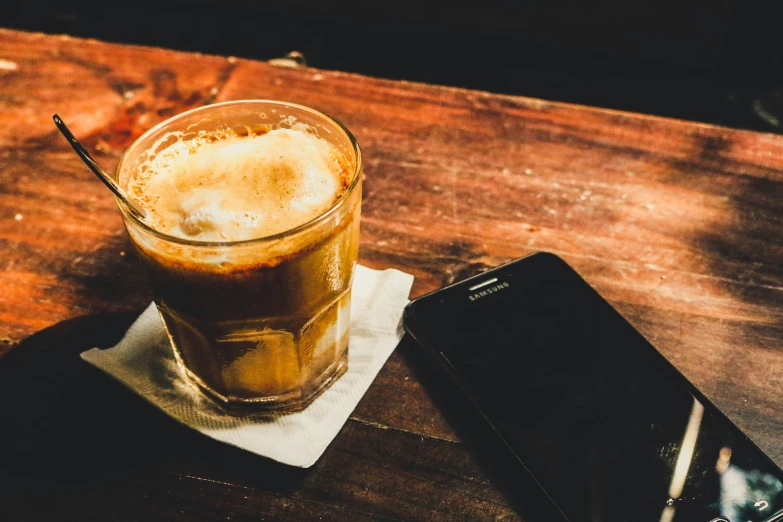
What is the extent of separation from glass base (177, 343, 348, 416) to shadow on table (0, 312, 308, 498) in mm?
57

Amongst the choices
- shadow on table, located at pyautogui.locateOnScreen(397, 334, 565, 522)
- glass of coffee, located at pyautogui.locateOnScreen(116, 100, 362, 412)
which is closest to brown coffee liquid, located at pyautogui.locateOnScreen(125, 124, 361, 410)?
glass of coffee, located at pyautogui.locateOnScreen(116, 100, 362, 412)

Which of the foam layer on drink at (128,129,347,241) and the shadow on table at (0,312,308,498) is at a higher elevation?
the foam layer on drink at (128,129,347,241)

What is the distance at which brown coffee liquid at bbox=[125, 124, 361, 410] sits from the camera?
559 mm

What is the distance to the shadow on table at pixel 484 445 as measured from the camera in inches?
23.2

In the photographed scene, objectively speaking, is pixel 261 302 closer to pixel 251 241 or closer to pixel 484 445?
pixel 251 241

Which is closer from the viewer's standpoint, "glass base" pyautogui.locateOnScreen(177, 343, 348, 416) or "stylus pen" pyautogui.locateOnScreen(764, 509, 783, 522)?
"stylus pen" pyautogui.locateOnScreen(764, 509, 783, 522)

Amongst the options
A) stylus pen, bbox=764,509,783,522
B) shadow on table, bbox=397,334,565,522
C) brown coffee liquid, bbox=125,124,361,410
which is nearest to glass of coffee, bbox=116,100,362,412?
brown coffee liquid, bbox=125,124,361,410

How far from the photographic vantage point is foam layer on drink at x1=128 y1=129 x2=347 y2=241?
58 cm

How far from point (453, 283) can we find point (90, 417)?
0.47 metres

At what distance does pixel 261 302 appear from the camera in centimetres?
59

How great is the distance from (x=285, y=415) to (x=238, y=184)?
27 cm

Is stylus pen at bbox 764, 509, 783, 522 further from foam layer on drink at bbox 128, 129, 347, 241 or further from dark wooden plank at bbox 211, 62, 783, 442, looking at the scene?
foam layer on drink at bbox 128, 129, 347, 241

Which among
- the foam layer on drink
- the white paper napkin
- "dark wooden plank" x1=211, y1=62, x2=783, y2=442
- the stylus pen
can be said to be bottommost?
the white paper napkin

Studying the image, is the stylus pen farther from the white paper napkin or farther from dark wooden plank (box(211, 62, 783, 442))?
the white paper napkin
